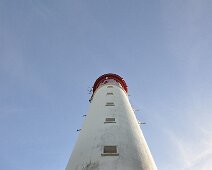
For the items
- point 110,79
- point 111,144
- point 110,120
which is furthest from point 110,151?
point 110,79

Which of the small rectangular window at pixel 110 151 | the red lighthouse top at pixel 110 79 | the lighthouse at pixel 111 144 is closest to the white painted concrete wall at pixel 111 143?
the lighthouse at pixel 111 144

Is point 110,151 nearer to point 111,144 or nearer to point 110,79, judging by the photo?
point 111,144

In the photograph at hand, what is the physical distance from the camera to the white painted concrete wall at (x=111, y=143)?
13422mm

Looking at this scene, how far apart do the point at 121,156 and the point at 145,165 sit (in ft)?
4.19

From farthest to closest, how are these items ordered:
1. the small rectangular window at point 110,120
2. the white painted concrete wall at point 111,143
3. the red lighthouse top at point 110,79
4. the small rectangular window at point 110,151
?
1. the red lighthouse top at point 110,79
2. the small rectangular window at point 110,120
3. the small rectangular window at point 110,151
4. the white painted concrete wall at point 111,143

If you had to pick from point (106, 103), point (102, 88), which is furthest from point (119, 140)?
point (102, 88)

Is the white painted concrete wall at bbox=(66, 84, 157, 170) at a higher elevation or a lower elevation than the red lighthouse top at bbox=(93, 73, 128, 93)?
lower

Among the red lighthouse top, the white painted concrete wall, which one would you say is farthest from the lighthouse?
the red lighthouse top

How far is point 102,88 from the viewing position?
27000 millimetres

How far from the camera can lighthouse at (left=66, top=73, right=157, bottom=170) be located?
44.2 feet

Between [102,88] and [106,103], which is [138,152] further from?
[102,88]

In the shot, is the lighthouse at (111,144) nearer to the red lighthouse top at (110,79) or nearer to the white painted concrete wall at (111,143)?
the white painted concrete wall at (111,143)

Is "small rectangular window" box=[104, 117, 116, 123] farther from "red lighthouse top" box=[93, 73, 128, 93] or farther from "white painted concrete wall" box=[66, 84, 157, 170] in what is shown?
"red lighthouse top" box=[93, 73, 128, 93]

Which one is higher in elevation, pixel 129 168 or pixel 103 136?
pixel 103 136
